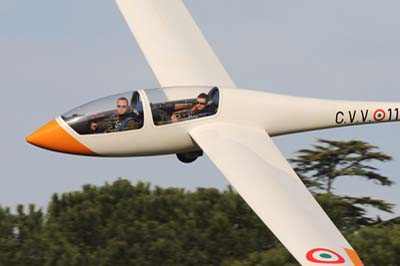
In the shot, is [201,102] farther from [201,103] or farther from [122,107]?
[122,107]

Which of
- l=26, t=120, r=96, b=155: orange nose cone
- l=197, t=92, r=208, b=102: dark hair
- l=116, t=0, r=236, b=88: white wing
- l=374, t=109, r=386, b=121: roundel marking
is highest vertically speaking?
l=116, t=0, r=236, b=88: white wing

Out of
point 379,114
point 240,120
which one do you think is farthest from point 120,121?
point 379,114

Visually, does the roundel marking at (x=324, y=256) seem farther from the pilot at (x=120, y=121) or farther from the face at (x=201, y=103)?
the pilot at (x=120, y=121)

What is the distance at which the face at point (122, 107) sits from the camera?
74.4ft

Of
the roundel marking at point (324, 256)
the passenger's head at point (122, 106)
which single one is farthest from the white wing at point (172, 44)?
the roundel marking at point (324, 256)

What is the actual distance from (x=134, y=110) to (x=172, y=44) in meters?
4.00

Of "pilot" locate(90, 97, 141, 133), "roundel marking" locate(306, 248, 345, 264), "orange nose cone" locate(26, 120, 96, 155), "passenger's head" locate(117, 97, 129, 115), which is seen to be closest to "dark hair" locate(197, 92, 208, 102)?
"pilot" locate(90, 97, 141, 133)

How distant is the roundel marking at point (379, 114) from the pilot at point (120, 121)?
260 inches

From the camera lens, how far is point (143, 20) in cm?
2681

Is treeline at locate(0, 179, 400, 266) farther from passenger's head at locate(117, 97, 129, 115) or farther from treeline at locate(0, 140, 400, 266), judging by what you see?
passenger's head at locate(117, 97, 129, 115)

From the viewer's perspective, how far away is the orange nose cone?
2245 cm

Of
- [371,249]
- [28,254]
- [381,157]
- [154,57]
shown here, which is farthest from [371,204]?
[28,254]

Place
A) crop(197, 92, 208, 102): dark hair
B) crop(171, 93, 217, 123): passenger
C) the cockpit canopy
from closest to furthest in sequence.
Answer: the cockpit canopy → crop(171, 93, 217, 123): passenger → crop(197, 92, 208, 102): dark hair

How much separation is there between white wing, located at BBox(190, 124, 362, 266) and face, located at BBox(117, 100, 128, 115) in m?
1.72
